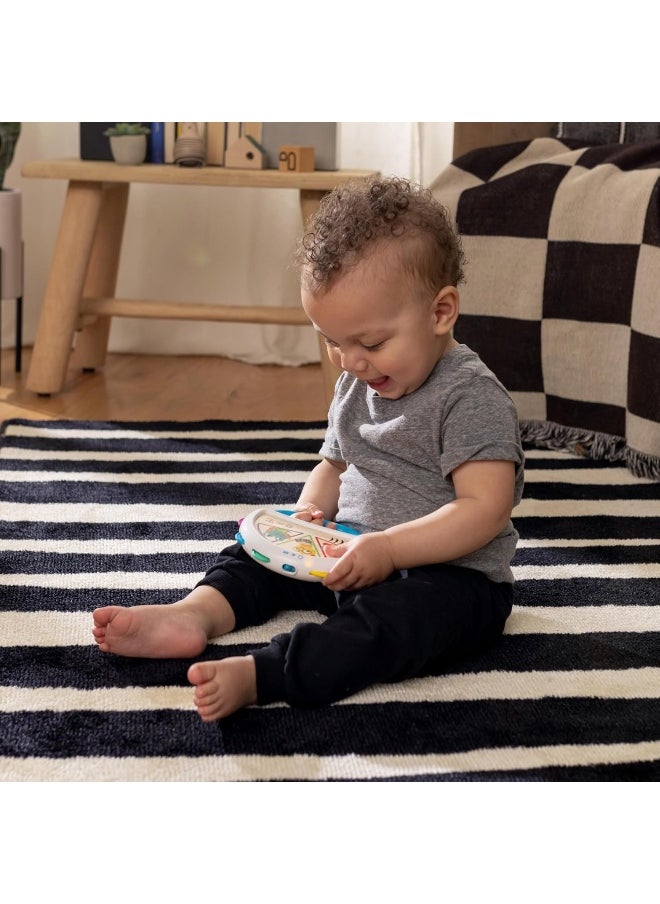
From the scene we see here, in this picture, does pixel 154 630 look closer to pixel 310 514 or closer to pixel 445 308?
pixel 310 514

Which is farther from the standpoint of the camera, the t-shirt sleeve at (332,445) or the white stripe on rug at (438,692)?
the t-shirt sleeve at (332,445)

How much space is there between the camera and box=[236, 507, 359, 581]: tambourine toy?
2.84 ft

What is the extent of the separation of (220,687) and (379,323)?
32 centimetres

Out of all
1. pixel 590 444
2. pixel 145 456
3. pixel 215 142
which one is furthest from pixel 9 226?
pixel 590 444

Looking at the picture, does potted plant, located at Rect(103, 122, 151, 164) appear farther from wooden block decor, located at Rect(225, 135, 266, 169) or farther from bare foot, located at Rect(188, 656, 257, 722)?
bare foot, located at Rect(188, 656, 257, 722)

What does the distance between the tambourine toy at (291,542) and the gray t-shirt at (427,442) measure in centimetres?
4

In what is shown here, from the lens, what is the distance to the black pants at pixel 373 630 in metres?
0.77

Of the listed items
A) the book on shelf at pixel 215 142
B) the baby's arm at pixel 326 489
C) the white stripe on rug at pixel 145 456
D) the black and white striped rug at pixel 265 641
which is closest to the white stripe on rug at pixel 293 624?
the black and white striped rug at pixel 265 641

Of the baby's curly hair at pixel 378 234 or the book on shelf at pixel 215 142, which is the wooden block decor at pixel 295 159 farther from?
the baby's curly hair at pixel 378 234

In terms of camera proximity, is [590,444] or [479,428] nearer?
[479,428]

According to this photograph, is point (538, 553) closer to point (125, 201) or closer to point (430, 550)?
point (430, 550)

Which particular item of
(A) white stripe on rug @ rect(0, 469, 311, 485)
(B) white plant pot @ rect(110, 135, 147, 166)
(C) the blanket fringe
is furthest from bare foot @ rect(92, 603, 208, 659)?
(B) white plant pot @ rect(110, 135, 147, 166)

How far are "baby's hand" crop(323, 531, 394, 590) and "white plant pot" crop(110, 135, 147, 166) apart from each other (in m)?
1.22

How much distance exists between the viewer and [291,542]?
89 centimetres
